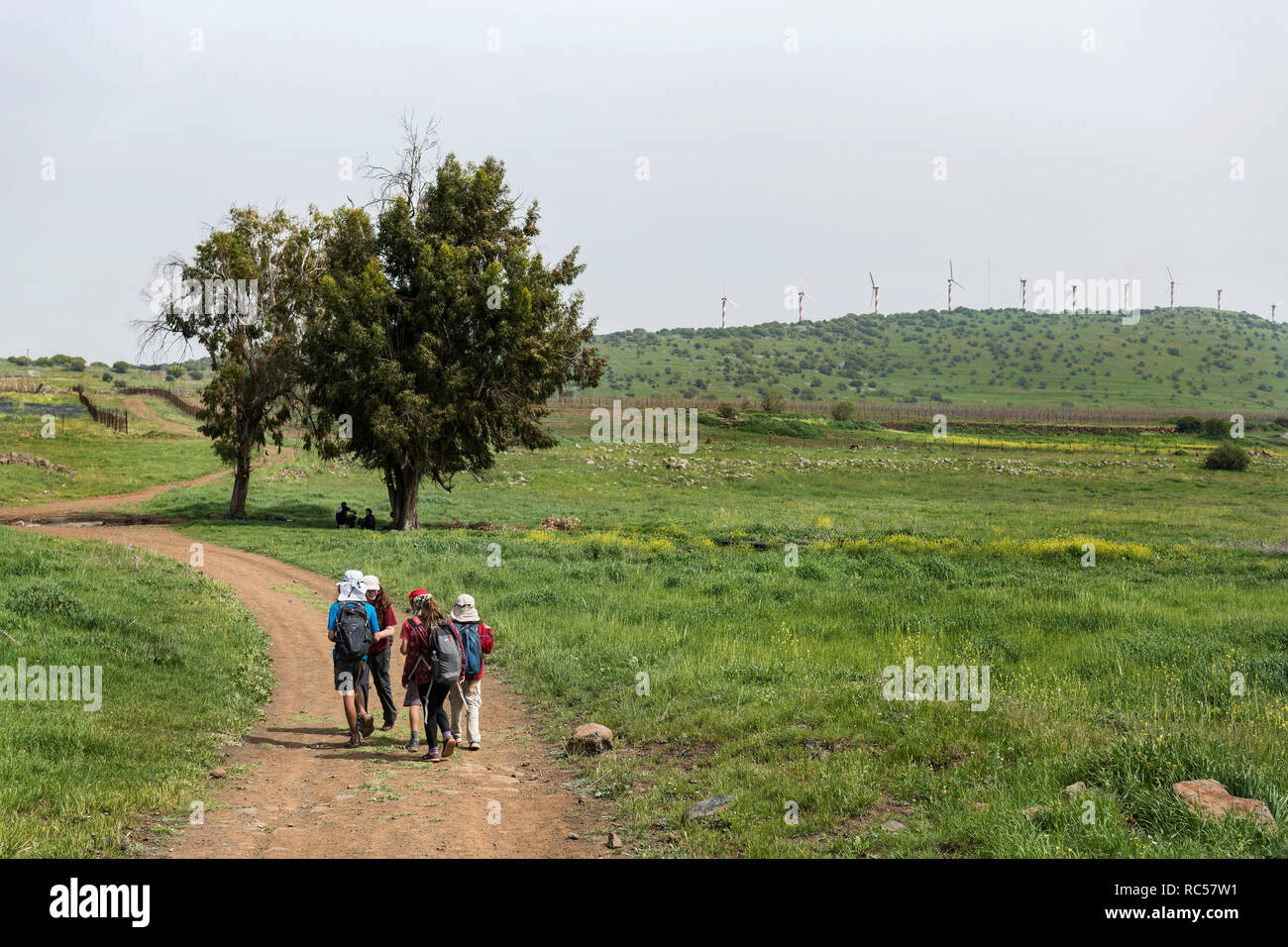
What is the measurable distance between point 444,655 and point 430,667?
0.31 metres

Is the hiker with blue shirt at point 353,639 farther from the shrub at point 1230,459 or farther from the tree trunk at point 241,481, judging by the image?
the shrub at point 1230,459

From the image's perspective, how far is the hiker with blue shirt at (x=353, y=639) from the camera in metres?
12.4

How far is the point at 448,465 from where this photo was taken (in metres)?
40.1

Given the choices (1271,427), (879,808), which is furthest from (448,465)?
(1271,427)

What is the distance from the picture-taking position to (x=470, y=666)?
39.1 ft

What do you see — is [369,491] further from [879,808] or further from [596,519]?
[879,808]

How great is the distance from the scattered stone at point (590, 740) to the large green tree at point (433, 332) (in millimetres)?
25385

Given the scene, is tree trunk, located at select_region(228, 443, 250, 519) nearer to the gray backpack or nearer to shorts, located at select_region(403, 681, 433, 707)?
shorts, located at select_region(403, 681, 433, 707)

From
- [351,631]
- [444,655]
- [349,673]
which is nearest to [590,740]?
[444,655]

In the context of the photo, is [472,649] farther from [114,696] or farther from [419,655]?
[114,696]

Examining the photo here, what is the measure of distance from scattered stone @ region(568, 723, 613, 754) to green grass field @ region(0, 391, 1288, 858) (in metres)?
0.23

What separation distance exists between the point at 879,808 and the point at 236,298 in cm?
3809

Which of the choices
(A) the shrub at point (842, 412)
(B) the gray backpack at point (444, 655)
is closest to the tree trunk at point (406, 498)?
(B) the gray backpack at point (444, 655)

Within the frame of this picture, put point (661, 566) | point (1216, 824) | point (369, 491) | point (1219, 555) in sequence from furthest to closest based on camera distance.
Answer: point (369, 491), point (1219, 555), point (661, 566), point (1216, 824)
